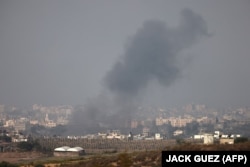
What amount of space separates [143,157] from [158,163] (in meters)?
4.46

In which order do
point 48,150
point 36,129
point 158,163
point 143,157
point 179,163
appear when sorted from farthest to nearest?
point 36,129 → point 48,150 → point 143,157 → point 158,163 → point 179,163

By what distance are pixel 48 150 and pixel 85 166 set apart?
125 feet

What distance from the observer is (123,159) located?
18844 millimetres

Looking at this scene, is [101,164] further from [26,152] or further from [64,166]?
[26,152]

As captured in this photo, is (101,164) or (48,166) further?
(48,166)

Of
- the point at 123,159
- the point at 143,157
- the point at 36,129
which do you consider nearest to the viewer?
the point at 123,159

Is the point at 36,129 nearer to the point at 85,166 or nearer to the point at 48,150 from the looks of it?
the point at 48,150

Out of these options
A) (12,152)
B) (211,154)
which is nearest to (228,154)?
(211,154)

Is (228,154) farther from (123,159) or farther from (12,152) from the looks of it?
(12,152)

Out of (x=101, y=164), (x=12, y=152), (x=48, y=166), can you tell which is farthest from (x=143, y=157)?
(x=12, y=152)

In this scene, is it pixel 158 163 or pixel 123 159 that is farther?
pixel 158 163

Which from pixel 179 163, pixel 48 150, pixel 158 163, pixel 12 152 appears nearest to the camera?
pixel 179 163

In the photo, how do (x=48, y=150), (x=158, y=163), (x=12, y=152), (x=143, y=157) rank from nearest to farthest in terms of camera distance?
(x=158, y=163), (x=143, y=157), (x=12, y=152), (x=48, y=150)

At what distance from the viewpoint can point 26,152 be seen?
70.3 m
